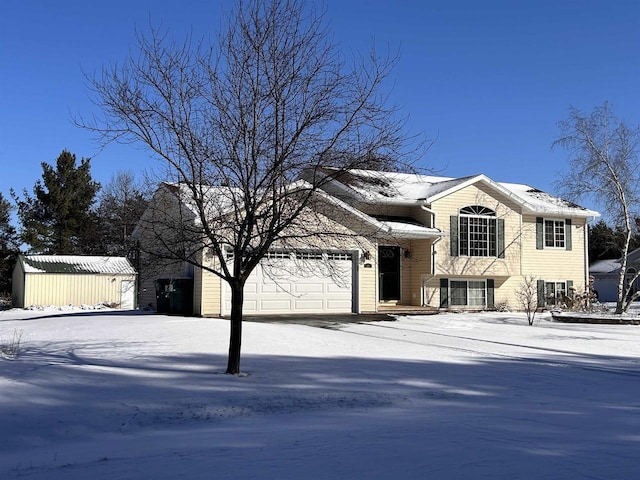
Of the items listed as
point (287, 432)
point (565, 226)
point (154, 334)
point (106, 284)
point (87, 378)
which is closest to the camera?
point (287, 432)

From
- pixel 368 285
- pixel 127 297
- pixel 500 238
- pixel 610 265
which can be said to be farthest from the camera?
pixel 610 265

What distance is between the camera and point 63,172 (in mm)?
46938

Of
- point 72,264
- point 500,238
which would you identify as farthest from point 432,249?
point 72,264

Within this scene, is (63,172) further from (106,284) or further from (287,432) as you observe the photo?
(287,432)

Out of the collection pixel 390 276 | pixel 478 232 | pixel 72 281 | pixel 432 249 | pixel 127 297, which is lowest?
pixel 127 297

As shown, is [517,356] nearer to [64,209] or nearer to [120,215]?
[120,215]

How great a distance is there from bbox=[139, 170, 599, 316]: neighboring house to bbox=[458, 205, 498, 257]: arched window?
0.14 feet

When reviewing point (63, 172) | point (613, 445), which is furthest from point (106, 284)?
point (613, 445)

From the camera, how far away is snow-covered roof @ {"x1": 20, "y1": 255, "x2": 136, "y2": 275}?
3572cm

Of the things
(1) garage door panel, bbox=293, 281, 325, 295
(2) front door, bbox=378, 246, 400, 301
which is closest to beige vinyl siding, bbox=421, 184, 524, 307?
(2) front door, bbox=378, 246, 400, 301

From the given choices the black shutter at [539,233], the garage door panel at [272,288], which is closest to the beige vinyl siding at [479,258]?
the black shutter at [539,233]

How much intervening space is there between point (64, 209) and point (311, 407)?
41.4 meters

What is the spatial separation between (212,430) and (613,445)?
429 centimetres

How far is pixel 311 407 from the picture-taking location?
8.79 m
